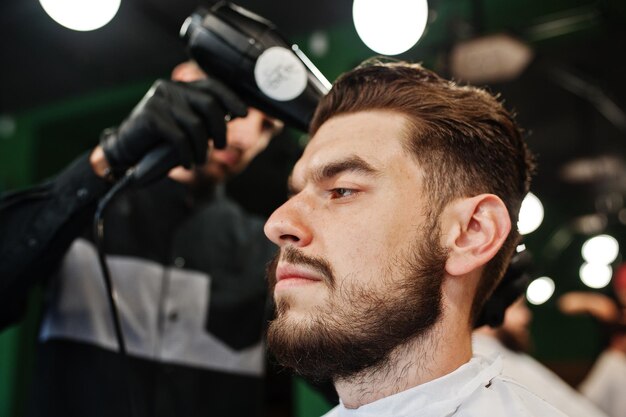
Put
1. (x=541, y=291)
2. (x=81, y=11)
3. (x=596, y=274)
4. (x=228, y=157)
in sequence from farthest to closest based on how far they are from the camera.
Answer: (x=541, y=291)
(x=596, y=274)
(x=81, y=11)
(x=228, y=157)

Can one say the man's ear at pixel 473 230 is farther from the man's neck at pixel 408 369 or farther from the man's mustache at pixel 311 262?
the man's mustache at pixel 311 262

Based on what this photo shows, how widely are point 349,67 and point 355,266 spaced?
325 centimetres

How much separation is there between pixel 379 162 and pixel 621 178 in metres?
4.87

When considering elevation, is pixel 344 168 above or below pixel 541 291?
above

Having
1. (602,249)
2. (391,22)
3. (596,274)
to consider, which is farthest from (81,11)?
(596,274)

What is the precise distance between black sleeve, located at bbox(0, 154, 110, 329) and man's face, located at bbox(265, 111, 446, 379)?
564 mm

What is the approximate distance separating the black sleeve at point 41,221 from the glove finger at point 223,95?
370 mm

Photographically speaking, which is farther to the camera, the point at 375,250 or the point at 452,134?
the point at 452,134

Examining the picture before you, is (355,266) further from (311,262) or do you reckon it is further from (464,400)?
(464,400)

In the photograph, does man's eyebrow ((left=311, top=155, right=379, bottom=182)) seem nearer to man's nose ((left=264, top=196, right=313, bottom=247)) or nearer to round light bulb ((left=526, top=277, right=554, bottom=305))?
man's nose ((left=264, top=196, right=313, bottom=247))

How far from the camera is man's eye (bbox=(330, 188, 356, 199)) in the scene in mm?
1234

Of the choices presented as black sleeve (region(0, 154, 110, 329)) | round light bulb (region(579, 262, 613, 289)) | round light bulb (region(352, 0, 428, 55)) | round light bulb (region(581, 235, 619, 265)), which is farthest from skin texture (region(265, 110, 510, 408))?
round light bulb (region(579, 262, 613, 289))

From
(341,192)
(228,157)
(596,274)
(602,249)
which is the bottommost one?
(596,274)

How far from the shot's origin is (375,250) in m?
1.17
